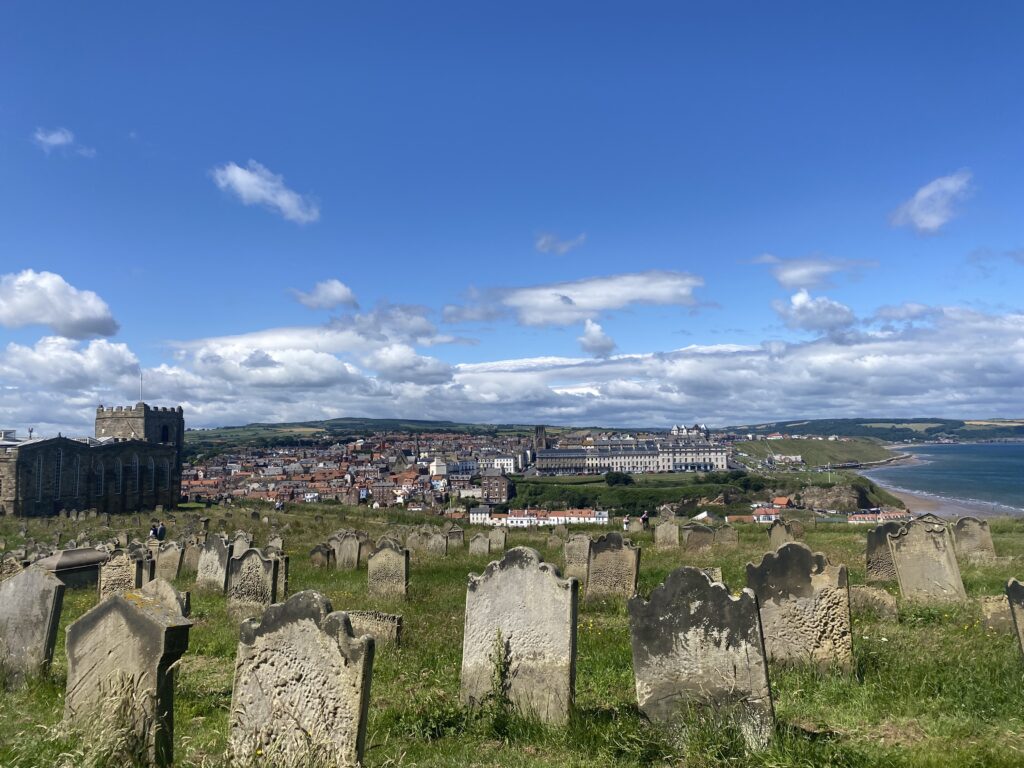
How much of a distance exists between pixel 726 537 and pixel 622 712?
16.0 metres

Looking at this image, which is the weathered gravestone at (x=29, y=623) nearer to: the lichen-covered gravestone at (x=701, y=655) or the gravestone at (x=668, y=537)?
the lichen-covered gravestone at (x=701, y=655)

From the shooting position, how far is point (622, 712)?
6.21 metres

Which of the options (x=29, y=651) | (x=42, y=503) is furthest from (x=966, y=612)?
(x=42, y=503)

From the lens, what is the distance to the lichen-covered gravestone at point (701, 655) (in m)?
5.44

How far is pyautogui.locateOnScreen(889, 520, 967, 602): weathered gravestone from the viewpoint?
38.1 feet

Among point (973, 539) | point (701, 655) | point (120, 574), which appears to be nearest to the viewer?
point (701, 655)

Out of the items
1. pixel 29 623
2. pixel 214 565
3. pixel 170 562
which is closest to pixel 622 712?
pixel 29 623

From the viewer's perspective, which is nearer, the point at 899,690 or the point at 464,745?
the point at 464,745

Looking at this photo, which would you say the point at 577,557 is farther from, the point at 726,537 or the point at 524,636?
the point at 524,636

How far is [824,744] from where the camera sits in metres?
5.07

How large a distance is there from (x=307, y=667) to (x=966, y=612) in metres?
9.13

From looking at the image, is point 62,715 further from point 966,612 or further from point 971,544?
point 971,544

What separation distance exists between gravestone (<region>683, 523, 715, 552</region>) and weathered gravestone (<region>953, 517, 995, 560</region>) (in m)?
5.92

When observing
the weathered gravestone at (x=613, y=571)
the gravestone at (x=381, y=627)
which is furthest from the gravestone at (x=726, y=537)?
the gravestone at (x=381, y=627)
